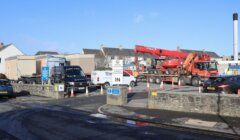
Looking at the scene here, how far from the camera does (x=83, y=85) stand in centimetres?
3234

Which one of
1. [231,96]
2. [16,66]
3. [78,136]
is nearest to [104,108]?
[231,96]

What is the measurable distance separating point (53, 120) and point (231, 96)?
25.0 ft

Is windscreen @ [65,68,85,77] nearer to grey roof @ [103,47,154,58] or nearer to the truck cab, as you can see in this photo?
the truck cab

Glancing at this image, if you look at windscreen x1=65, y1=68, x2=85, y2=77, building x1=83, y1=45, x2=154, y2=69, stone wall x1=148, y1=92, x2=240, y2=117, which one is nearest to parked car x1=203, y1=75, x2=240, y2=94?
stone wall x1=148, y1=92, x2=240, y2=117

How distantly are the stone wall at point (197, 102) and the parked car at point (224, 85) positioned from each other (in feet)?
16.4

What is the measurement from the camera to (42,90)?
1261 inches

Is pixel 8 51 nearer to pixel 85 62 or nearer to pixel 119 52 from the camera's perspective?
pixel 119 52

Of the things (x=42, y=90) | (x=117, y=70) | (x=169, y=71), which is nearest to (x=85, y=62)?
(x=169, y=71)

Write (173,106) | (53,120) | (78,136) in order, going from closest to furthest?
1. (78,136)
2. (53,120)
3. (173,106)

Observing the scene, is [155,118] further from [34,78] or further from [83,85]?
[34,78]

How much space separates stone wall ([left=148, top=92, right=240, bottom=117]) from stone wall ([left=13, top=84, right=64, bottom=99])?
11077 mm

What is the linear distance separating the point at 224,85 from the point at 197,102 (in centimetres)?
589

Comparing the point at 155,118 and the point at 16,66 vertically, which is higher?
the point at 16,66

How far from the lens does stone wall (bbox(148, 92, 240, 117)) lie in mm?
16297
